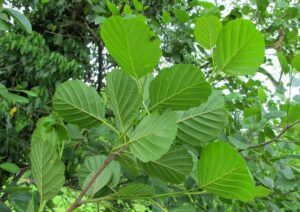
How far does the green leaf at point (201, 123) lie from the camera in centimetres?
45

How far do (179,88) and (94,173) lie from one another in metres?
0.18

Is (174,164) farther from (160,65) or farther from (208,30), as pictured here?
(160,65)

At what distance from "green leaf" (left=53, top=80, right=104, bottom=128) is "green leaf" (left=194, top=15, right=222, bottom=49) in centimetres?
14

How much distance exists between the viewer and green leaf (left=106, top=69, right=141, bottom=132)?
0.41 meters

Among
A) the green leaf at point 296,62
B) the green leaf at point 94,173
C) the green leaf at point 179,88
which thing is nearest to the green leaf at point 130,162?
the green leaf at point 94,173

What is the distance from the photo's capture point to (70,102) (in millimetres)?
438

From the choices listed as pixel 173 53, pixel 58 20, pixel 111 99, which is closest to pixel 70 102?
pixel 111 99

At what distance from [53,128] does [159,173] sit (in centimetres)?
16

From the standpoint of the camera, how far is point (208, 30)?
446 mm

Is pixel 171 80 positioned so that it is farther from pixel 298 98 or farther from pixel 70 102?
pixel 298 98

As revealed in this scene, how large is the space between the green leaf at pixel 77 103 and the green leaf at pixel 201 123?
10 centimetres

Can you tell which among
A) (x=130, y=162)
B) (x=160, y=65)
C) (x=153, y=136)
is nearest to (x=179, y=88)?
(x=153, y=136)

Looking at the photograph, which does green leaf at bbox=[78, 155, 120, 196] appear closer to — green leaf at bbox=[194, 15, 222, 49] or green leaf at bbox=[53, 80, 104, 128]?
green leaf at bbox=[53, 80, 104, 128]

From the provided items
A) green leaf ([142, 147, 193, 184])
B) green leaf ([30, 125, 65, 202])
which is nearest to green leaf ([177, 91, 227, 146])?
green leaf ([142, 147, 193, 184])
